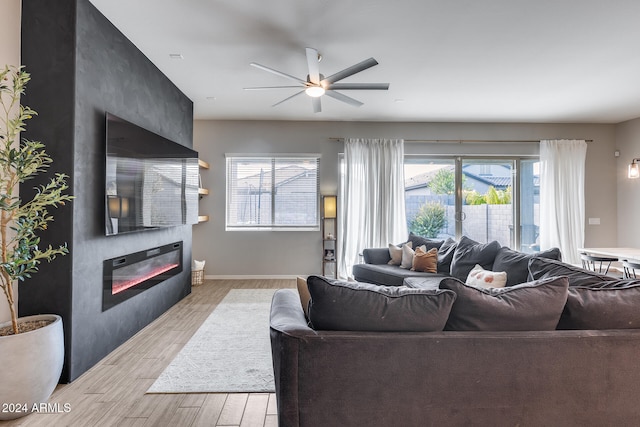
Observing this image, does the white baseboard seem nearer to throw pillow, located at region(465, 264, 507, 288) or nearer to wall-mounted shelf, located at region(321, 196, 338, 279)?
wall-mounted shelf, located at region(321, 196, 338, 279)

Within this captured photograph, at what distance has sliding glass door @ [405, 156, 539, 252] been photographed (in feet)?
18.6

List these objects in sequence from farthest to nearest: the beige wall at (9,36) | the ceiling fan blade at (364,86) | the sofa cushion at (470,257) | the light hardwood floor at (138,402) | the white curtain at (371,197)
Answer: the white curtain at (371,197) < the sofa cushion at (470,257) < the ceiling fan blade at (364,86) < the beige wall at (9,36) < the light hardwood floor at (138,402)

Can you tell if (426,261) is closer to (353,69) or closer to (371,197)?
(371,197)

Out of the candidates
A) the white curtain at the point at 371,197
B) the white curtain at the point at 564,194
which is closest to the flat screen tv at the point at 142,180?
the white curtain at the point at 371,197

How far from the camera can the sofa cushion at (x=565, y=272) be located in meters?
1.75

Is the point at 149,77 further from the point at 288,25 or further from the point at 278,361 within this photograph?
the point at 278,361

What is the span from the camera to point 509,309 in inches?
55.6

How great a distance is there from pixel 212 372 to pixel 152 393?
1.34ft

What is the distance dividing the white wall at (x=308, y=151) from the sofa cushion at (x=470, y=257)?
2.37 meters

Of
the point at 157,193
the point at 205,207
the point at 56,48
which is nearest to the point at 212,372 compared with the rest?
the point at 157,193

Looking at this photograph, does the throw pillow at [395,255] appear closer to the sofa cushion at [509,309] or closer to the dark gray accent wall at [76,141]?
the sofa cushion at [509,309]

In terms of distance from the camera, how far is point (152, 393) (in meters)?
2.10

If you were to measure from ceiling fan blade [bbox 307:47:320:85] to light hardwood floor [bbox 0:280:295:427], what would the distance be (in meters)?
2.60

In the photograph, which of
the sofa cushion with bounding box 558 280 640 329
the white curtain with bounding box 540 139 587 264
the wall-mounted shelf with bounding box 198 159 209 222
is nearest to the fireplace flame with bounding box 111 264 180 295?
the wall-mounted shelf with bounding box 198 159 209 222
